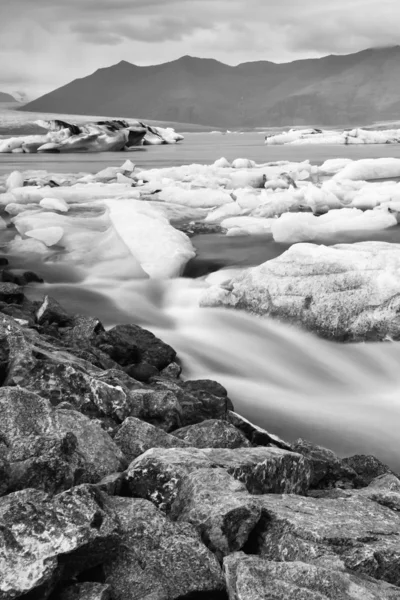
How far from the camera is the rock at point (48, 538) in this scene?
2.51 m

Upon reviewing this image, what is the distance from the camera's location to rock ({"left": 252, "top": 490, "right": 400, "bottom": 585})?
114 inches

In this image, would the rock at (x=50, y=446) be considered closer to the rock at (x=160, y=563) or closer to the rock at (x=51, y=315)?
the rock at (x=160, y=563)

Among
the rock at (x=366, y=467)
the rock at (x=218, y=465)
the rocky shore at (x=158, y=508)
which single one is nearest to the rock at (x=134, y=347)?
→ the rocky shore at (x=158, y=508)

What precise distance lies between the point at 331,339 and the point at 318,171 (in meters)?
17.2

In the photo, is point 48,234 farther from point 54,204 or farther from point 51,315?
point 51,315

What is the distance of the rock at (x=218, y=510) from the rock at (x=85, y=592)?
1.70ft

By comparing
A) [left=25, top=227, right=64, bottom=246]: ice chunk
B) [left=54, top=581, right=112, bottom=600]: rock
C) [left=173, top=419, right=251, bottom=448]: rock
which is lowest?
[left=25, top=227, right=64, bottom=246]: ice chunk

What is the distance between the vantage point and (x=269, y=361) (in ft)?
25.5

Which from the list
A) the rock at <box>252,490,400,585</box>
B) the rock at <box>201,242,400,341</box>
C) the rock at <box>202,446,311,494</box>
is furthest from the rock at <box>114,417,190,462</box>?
the rock at <box>201,242,400,341</box>

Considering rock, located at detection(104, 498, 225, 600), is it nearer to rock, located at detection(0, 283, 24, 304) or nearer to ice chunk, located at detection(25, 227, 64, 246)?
rock, located at detection(0, 283, 24, 304)

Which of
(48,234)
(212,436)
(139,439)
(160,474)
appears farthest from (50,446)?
(48,234)

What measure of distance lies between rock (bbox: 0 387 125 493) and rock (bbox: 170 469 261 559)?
483 millimetres

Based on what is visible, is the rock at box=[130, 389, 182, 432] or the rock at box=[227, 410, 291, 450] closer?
the rock at box=[130, 389, 182, 432]

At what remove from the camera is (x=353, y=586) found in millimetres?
2605
